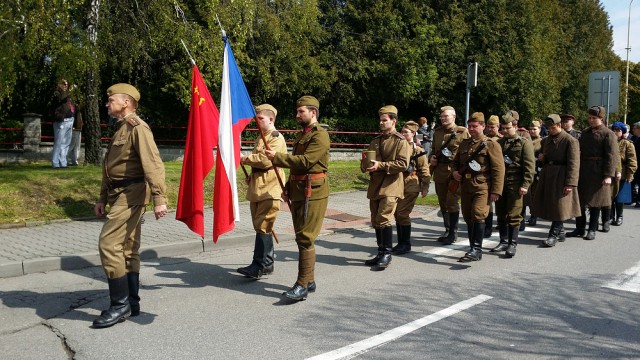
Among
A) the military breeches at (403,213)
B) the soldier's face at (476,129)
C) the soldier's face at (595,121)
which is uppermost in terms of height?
the soldier's face at (595,121)

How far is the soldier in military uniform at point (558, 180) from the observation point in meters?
9.09

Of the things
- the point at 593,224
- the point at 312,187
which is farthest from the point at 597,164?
the point at 312,187

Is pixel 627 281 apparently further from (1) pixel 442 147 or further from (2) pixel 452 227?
(1) pixel 442 147

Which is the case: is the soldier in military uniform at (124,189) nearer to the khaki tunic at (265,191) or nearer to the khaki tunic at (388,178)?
the khaki tunic at (265,191)

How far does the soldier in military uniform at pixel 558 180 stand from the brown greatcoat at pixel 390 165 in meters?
3.08

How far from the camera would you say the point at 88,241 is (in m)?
8.28

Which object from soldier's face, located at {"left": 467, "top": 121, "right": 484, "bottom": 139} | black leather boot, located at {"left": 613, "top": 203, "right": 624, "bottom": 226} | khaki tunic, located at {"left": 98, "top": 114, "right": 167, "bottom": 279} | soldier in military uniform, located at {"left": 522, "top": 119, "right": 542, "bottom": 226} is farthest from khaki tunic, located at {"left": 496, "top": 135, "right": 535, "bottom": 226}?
khaki tunic, located at {"left": 98, "top": 114, "right": 167, "bottom": 279}

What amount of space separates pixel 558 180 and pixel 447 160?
1.79 metres

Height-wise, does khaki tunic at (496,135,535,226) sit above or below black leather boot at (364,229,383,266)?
above

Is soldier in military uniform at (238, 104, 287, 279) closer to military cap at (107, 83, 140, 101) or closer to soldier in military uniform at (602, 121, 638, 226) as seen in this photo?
military cap at (107, 83, 140, 101)

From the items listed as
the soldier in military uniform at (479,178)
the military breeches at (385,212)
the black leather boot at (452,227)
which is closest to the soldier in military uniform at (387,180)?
the military breeches at (385,212)

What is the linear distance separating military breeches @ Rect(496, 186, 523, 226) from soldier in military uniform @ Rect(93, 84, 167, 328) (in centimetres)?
518

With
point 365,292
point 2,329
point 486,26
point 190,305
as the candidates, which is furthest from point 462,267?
point 486,26

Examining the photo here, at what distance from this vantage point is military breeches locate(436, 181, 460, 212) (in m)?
9.17
